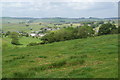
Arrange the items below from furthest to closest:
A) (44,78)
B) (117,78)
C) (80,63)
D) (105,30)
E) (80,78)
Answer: (105,30) → (80,63) → (44,78) → (80,78) → (117,78)

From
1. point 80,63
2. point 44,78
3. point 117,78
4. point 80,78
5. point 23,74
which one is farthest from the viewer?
point 80,63

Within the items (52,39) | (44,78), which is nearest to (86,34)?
(52,39)

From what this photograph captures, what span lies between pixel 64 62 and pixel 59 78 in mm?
4728

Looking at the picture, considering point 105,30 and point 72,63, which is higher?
point 105,30

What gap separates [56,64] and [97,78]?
535 centimetres

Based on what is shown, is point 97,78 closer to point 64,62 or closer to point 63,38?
point 64,62

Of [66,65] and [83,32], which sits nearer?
[66,65]

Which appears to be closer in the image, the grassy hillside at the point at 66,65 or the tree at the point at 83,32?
the grassy hillside at the point at 66,65

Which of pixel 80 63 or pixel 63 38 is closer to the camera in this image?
pixel 80 63

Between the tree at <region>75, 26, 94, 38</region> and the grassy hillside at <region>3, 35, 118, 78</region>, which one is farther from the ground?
the tree at <region>75, 26, 94, 38</region>

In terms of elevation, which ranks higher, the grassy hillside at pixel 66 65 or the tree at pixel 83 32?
the tree at pixel 83 32

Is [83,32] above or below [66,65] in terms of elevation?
above

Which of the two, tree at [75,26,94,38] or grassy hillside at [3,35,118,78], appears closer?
grassy hillside at [3,35,118,78]

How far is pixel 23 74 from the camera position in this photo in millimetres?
10898
